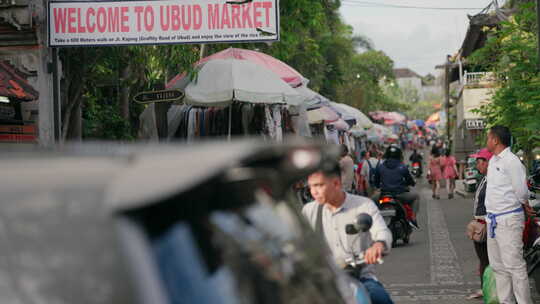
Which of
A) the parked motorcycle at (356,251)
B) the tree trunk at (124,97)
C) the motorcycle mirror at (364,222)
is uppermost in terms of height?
the tree trunk at (124,97)

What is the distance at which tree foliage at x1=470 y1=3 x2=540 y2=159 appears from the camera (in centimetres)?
1362

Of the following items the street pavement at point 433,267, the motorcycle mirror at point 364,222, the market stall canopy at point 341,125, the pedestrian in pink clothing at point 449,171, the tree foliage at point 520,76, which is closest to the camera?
the motorcycle mirror at point 364,222

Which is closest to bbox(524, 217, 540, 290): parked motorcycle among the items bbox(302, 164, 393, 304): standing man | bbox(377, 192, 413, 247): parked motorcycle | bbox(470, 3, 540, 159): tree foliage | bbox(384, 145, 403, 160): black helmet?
bbox(470, 3, 540, 159): tree foliage

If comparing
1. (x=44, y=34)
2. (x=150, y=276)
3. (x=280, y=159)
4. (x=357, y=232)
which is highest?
(x=44, y=34)

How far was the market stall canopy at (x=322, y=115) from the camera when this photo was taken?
2018 cm

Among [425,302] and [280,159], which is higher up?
[280,159]

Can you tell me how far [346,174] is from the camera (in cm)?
1731

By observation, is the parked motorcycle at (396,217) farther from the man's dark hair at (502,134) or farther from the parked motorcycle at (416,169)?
the parked motorcycle at (416,169)

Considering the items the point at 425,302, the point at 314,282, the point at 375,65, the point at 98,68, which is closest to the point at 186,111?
the point at 98,68

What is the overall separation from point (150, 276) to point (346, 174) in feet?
50.9

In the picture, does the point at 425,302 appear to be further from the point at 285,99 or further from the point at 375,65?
the point at 375,65

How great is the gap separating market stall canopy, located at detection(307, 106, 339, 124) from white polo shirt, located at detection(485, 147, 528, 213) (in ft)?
36.5

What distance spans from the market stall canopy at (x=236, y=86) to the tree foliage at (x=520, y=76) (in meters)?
3.24

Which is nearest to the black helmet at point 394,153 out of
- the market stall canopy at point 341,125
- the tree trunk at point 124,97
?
the tree trunk at point 124,97
